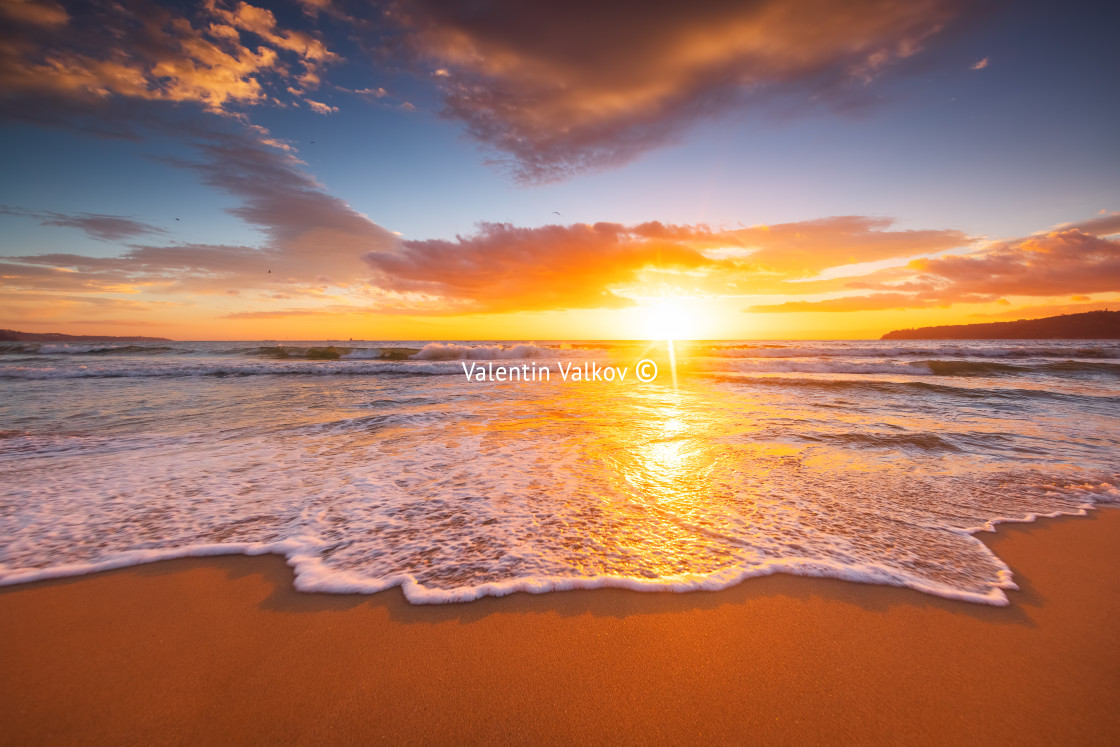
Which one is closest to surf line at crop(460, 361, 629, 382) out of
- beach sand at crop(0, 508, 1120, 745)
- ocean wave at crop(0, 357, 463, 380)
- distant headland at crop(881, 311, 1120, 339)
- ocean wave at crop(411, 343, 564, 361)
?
ocean wave at crop(0, 357, 463, 380)

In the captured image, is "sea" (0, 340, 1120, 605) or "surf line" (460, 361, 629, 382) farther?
"surf line" (460, 361, 629, 382)

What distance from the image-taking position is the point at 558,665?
6.42 feet

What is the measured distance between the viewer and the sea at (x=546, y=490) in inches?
109

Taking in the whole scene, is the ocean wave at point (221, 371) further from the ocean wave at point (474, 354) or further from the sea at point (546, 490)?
the sea at point (546, 490)

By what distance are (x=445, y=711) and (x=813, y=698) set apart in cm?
158

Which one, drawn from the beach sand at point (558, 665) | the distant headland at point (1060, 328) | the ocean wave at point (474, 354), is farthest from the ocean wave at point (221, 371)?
the distant headland at point (1060, 328)

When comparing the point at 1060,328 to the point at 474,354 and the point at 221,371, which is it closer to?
the point at 474,354

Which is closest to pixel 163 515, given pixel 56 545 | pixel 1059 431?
pixel 56 545

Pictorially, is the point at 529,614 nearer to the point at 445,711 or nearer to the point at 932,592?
the point at 445,711

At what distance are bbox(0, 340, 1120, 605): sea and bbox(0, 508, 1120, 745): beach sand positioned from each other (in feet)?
0.67

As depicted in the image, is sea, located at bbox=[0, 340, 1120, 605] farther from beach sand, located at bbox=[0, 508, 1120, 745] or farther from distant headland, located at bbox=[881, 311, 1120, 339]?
distant headland, located at bbox=[881, 311, 1120, 339]

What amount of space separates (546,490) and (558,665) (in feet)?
7.20

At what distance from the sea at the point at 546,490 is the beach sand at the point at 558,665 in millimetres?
205

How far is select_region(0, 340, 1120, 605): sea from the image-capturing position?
9.06 ft
